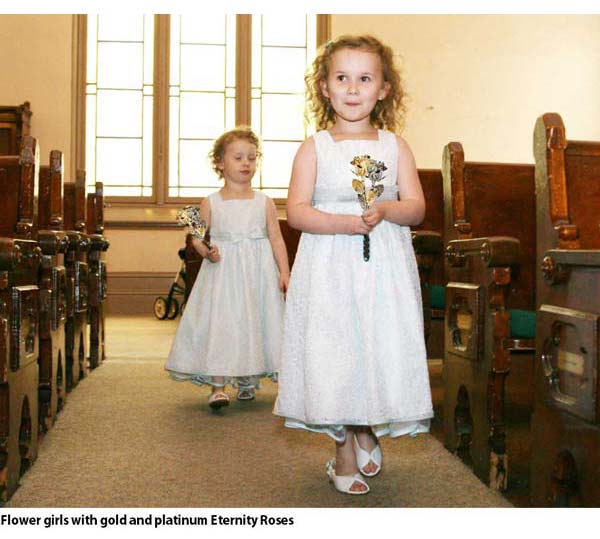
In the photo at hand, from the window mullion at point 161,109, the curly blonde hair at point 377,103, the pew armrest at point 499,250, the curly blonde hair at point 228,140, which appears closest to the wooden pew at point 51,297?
the curly blonde hair at point 228,140

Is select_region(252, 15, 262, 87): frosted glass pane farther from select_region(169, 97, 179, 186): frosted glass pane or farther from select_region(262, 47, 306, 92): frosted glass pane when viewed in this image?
select_region(169, 97, 179, 186): frosted glass pane

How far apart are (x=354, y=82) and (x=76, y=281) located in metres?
2.83

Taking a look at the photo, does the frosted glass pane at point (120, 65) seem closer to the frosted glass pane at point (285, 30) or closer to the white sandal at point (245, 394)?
the frosted glass pane at point (285, 30)

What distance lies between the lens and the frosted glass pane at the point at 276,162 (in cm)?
1155

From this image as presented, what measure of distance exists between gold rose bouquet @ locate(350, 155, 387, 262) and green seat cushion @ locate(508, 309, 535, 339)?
1.16m

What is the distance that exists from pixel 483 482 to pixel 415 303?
80 centimetres

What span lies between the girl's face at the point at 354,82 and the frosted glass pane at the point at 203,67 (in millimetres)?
8879

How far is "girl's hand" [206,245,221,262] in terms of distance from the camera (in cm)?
447

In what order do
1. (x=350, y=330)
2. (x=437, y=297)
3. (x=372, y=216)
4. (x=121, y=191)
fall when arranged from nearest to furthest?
(x=372, y=216) → (x=350, y=330) → (x=437, y=297) → (x=121, y=191)

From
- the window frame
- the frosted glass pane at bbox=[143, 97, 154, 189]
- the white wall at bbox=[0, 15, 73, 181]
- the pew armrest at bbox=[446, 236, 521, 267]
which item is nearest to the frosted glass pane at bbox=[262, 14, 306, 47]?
the window frame

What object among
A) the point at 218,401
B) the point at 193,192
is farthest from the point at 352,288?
the point at 193,192

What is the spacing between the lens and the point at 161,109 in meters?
11.3

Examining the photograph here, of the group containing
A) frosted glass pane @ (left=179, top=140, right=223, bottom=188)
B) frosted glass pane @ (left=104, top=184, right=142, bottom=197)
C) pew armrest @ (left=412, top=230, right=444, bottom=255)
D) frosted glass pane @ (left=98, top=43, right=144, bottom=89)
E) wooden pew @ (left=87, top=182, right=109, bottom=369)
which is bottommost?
wooden pew @ (left=87, top=182, right=109, bottom=369)

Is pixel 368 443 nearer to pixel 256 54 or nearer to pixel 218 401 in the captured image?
pixel 218 401
